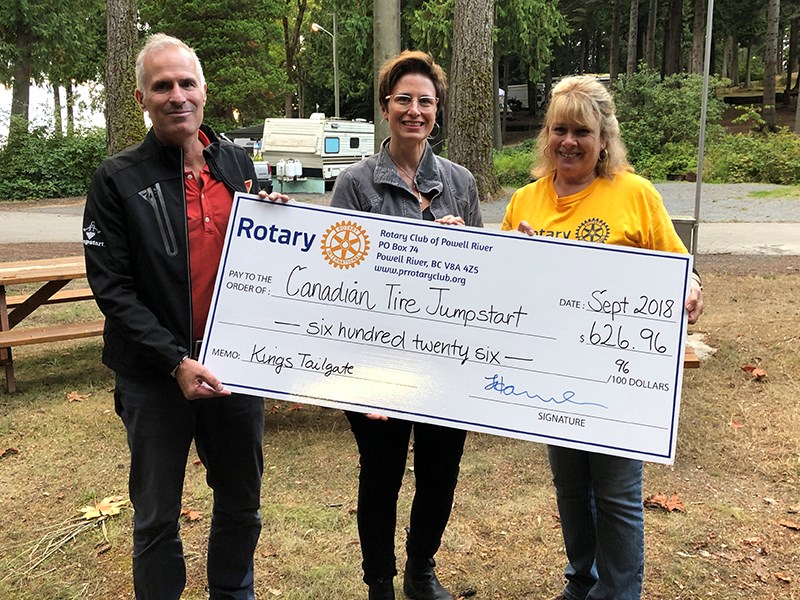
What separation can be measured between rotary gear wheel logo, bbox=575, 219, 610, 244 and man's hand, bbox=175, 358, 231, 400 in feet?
4.35

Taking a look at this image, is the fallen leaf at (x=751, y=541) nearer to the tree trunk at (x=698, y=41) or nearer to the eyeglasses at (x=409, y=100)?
the eyeglasses at (x=409, y=100)

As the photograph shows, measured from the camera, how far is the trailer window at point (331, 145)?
2200cm

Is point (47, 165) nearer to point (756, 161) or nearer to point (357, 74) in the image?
point (357, 74)

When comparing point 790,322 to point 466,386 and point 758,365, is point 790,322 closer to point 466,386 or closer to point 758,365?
point 758,365

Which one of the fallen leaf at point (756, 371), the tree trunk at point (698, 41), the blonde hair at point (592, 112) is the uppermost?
the tree trunk at point (698, 41)

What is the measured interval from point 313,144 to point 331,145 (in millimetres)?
702

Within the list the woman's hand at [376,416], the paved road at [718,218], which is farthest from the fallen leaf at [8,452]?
the paved road at [718,218]

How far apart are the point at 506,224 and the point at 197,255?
44.1 inches

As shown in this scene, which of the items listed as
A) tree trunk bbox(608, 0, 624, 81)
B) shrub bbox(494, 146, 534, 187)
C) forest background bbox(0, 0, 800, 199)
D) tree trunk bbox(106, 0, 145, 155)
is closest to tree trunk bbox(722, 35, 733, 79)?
forest background bbox(0, 0, 800, 199)

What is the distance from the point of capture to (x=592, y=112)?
232 cm

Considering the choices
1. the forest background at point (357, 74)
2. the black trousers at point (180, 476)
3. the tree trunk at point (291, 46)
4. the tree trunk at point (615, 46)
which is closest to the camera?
the black trousers at point (180, 476)

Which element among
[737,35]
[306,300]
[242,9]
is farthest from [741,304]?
[737,35]

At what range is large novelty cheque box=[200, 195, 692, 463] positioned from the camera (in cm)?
234

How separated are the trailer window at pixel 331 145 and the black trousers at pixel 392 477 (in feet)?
66.2
